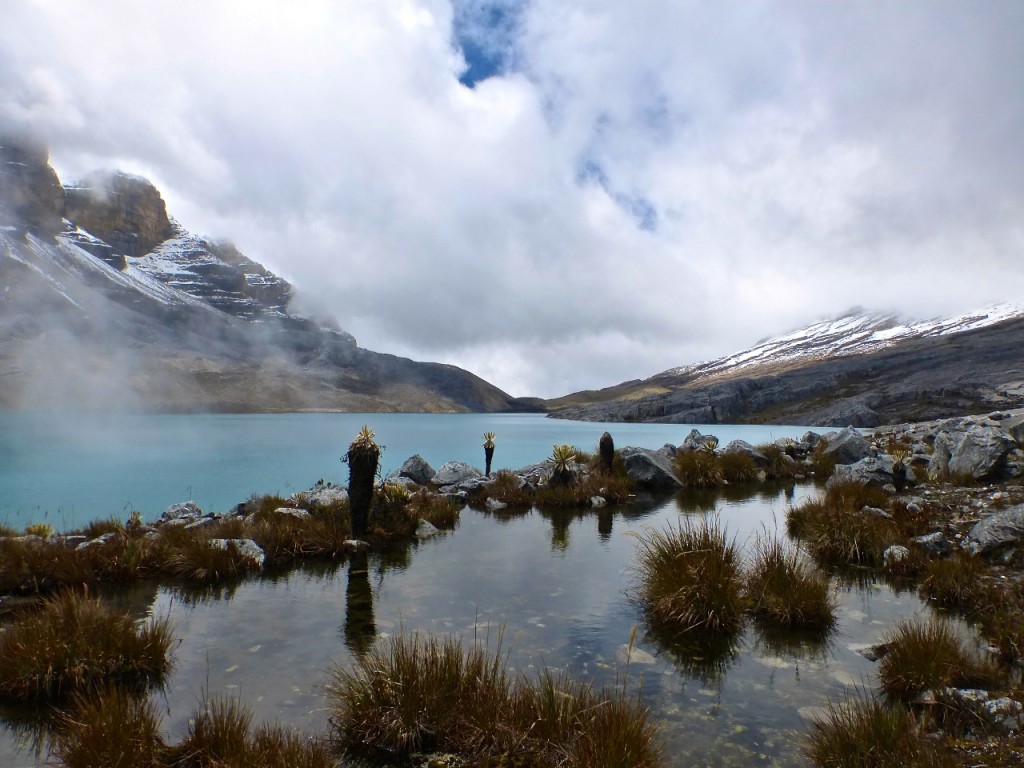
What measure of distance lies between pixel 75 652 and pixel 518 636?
4.95 m

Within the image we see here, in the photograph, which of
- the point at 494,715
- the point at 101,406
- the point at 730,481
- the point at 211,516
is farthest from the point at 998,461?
the point at 101,406

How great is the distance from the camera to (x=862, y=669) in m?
6.38

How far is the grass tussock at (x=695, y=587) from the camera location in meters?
7.62

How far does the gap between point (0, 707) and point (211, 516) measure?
10.2 m

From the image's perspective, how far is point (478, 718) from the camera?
15.8ft

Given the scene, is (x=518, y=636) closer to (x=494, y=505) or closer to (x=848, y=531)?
(x=848, y=531)

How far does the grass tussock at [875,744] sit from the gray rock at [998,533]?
249 inches

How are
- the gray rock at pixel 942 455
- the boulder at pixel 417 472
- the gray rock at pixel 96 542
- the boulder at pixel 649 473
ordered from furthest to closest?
1. the boulder at pixel 417 472
2. the boulder at pixel 649 473
3. the gray rock at pixel 942 455
4. the gray rock at pixel 96 542

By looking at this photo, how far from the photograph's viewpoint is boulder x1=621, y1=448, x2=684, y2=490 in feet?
70.3

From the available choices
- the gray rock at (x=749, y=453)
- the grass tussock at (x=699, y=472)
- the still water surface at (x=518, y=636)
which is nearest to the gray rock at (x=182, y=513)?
the still water surface at (x=518, y=636)

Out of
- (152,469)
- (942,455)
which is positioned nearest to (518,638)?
(942,455)

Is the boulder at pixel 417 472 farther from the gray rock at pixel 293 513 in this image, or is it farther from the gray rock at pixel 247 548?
the gray rock at pixel 247 548

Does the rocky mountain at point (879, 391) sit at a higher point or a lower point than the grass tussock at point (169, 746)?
higher

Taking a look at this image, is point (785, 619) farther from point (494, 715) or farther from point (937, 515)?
point (937, 515)
